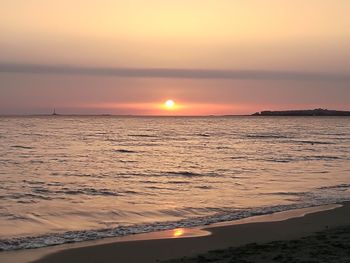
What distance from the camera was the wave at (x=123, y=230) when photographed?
10.1 metres

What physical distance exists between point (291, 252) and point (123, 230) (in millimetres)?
4467

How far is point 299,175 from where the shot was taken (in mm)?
23547

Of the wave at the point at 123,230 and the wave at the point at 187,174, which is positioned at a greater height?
the wave at the point at 123,230

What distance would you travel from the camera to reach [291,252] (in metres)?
8.66

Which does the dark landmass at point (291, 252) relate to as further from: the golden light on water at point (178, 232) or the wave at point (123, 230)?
the wave at point (123, 230)

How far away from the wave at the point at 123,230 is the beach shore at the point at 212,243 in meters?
0.45

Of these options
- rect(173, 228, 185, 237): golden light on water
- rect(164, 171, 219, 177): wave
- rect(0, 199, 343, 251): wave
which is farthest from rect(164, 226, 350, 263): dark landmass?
rect(164, 171, 219, 177): wave

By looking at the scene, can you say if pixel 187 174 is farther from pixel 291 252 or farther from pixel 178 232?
pixel 291 252

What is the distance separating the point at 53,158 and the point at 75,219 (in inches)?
762

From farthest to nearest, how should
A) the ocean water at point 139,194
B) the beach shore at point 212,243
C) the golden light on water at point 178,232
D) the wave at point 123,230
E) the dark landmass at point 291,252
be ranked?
the ocean water at point 139,194 → the golden light on water at point 178,232 → the wave at point 123,230 → the beach shore at point 212,243 → the dark landmass at point 291,252

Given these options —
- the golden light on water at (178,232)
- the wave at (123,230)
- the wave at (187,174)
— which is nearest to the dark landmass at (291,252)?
the golden light on water at (178,232)

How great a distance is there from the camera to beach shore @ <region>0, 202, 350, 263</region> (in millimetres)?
8992

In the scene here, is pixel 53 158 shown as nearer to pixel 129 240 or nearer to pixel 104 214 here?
pixel 104 214

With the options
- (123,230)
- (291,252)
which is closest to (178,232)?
(123,230)
